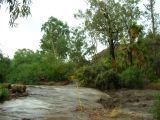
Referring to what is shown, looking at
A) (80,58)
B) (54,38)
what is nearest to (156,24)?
(80,58)

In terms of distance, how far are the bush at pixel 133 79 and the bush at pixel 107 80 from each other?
88 centimetres

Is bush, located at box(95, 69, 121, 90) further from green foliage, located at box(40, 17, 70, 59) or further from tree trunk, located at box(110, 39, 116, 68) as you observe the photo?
green foliage, located at box(40, 17, 70, 59)

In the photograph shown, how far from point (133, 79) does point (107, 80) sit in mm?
2529

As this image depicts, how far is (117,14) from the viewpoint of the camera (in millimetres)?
52156

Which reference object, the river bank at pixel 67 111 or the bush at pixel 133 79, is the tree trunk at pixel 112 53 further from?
the river bank at pixel 67 111

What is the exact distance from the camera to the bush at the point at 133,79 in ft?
135

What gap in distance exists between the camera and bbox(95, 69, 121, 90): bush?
40.8 m

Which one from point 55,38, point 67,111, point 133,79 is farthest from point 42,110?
point 55,38

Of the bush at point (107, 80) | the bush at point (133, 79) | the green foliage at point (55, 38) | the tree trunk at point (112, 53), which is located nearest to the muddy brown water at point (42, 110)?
the bush at point (107, 80)

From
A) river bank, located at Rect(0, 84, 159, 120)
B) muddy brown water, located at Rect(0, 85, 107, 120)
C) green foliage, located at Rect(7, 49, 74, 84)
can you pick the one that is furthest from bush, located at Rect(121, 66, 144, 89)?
muddy brown water, located at Rect(0, 85, 107, 120)

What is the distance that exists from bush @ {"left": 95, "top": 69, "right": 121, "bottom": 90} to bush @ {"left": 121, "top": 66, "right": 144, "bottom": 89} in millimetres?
877

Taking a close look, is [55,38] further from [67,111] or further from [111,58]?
[67,111]

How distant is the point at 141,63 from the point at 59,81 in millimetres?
11718

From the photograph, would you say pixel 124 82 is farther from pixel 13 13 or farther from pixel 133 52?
pixel 13 13
